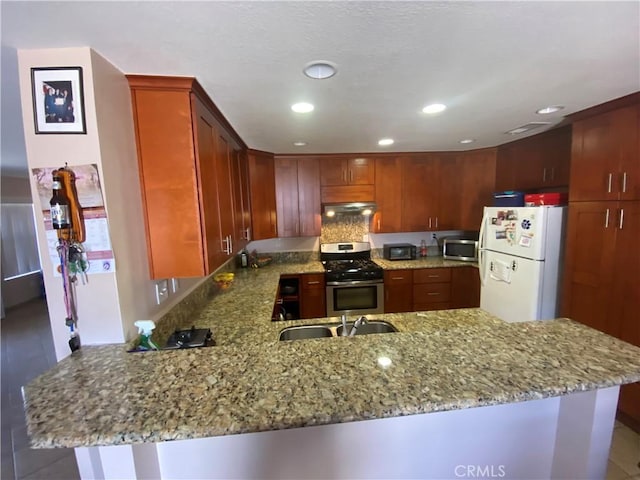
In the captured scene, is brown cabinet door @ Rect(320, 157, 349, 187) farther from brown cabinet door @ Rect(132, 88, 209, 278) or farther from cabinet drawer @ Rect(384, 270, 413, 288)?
brown cabinet door @ Rect(132, 88, 209, 278)

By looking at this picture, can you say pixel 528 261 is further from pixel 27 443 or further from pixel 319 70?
pixel 27 443

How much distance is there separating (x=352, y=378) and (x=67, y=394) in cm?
89

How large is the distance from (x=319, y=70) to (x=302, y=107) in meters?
0.48

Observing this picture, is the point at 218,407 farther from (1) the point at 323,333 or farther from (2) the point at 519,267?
(2) the point at 519,267

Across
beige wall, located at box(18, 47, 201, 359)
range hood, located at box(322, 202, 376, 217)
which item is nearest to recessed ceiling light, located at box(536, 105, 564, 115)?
range hood, located at box(322, 202, 376, 217)

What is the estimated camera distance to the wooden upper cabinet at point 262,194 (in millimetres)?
2965

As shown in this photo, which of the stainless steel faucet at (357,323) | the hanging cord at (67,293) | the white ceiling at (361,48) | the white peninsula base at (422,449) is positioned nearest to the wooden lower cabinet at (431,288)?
the stainless steel faucet at (357,323)

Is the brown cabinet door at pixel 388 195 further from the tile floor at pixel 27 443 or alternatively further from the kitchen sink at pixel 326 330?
the tile floor at pixel 27 443

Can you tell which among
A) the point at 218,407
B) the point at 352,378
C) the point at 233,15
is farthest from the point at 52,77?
the point at 352,378

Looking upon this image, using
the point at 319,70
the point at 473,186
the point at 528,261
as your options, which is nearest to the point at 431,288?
the point at 528,261

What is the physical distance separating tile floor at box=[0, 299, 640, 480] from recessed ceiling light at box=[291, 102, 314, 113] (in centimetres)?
286

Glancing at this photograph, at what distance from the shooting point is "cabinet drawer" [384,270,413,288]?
129 inches

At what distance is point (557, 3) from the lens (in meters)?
0.85

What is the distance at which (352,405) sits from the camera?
721mm
